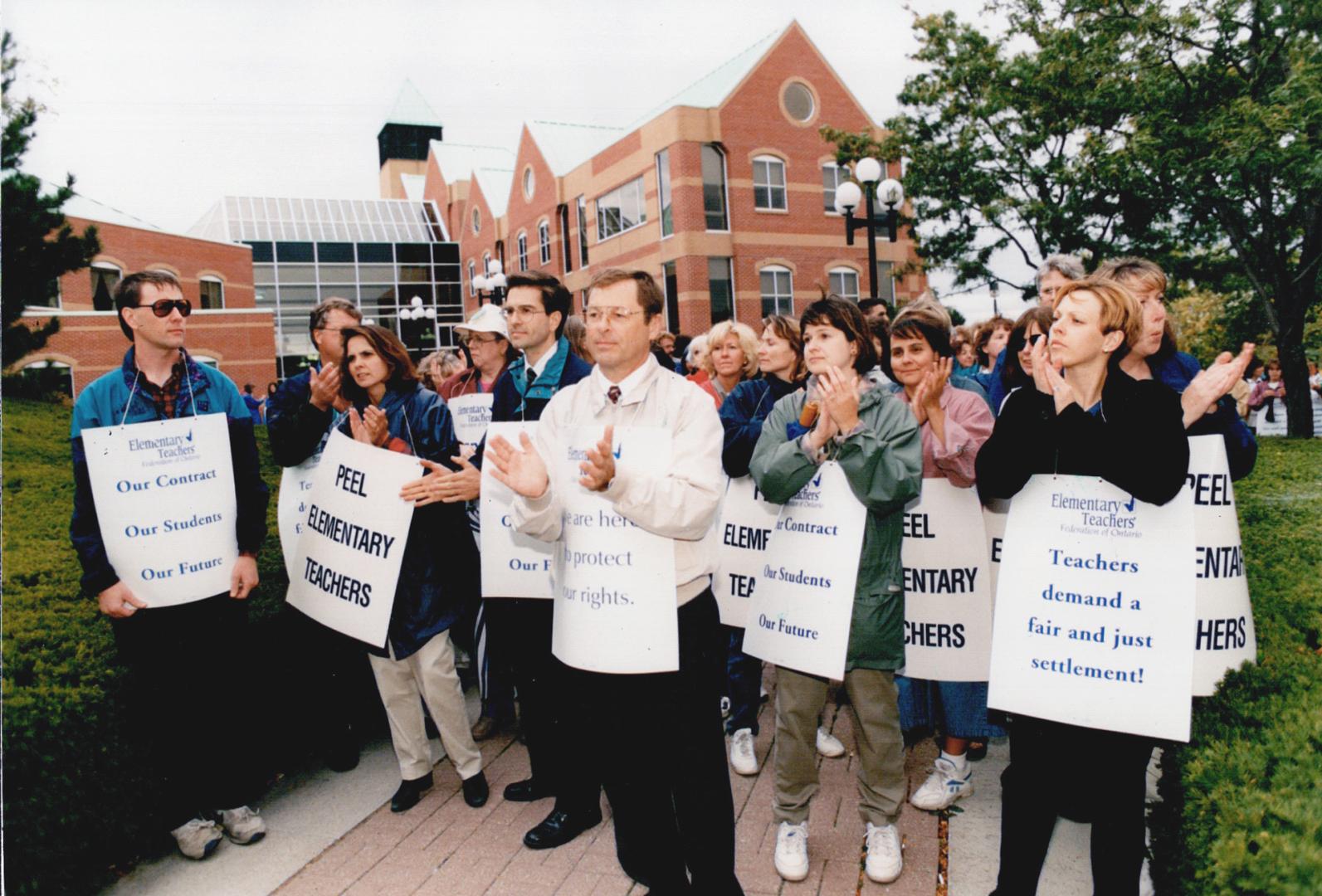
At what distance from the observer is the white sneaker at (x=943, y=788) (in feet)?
12.4

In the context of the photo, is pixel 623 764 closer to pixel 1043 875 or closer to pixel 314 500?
pixel 1043 875

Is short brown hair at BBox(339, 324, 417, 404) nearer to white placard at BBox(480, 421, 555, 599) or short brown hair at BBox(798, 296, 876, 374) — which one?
white placard at BBox(480, 421, 555, 599)

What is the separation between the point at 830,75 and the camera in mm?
29156

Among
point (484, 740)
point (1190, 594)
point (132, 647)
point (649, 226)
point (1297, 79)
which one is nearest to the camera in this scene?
point (1190, 594)

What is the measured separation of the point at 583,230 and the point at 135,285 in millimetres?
30447

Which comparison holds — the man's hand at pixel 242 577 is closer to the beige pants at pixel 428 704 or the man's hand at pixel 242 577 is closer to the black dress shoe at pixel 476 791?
the beige pants at pixel 428 704

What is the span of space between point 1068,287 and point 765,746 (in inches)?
112

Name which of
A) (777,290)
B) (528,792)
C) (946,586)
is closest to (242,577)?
(528,792)

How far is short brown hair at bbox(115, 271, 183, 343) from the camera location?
11.6 ft

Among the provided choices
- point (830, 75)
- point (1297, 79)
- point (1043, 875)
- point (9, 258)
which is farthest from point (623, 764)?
point (830, 75)

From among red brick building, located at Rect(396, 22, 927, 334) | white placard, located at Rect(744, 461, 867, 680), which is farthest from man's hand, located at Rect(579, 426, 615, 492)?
red brick building, located at Rect(396, 22, 927, 334)

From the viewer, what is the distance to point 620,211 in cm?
3055

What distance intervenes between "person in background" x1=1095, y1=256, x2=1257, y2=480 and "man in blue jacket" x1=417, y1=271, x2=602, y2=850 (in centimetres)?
229

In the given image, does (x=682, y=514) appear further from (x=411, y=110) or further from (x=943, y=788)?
(x=411, y=110)
